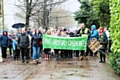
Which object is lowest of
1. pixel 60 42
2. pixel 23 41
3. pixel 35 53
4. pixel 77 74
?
pixel 77 74

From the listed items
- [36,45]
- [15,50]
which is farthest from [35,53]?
[15,50]

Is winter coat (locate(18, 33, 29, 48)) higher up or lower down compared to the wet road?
higher up

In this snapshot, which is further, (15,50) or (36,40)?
(15,50)

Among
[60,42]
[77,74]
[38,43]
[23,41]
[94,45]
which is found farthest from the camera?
[60,42]

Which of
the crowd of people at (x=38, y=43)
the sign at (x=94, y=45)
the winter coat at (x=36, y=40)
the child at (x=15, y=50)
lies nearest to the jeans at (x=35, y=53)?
the crowd of people at (x=38, y=43)

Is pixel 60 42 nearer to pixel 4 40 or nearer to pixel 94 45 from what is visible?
pixel 94 45

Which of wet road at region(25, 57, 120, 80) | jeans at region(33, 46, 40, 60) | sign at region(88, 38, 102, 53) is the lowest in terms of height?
wet road at region(25, 57, 120, 80)

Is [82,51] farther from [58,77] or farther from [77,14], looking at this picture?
[77,14]

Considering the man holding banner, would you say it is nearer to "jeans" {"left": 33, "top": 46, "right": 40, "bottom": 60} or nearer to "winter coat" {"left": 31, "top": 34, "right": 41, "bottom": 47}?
"winter coat" {"left": 31, "top": 34, "right": 41, "bottom": 47}

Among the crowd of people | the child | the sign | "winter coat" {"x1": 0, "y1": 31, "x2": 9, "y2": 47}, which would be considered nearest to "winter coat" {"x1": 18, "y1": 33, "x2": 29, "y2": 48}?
the crowd of people

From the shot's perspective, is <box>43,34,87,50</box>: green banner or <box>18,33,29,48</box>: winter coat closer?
<box>18,33,29,48</box>: winter coat

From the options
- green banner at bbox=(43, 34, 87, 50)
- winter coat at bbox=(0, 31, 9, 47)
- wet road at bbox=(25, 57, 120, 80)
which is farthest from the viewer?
winter coat at bbox=(0, 31, 9, 47)

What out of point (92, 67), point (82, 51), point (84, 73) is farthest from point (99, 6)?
point (84, 73)

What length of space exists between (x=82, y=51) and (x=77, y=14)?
636 inches
